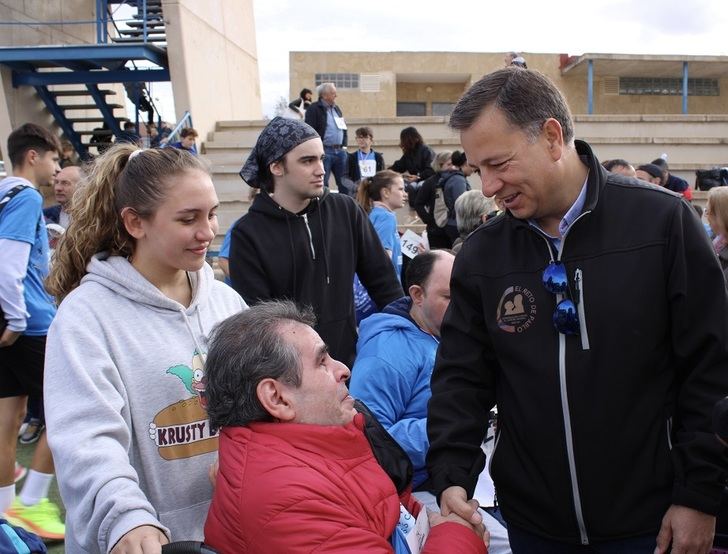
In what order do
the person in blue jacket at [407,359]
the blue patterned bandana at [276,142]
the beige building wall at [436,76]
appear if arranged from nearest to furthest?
1. the person in blue jacket at [407,359]
2. the blue patterned bandana at [276,142]
3. the beige building wall at [436,76]

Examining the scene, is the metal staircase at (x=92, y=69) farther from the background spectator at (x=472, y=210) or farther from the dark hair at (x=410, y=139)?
the background spectator at (x=472, y=210)

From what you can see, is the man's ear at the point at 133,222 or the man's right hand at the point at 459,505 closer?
the man's right hand at the point at 459,505

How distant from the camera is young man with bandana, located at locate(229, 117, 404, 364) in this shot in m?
3.64

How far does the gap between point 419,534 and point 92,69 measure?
47.9 feet

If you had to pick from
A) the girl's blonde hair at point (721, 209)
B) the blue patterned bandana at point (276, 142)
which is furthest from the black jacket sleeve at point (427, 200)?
the blue patterned bandana at point (276, 142)

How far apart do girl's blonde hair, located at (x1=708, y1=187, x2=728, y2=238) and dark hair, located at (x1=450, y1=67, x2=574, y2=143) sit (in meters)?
3.00

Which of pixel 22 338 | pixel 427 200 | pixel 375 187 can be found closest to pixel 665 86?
pixel 427 200

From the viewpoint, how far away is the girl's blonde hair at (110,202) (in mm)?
2084

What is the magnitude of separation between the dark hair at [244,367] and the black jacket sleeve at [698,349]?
1.01 m

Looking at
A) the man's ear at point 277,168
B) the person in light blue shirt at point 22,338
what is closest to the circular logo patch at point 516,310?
the man's ear at point 277,168

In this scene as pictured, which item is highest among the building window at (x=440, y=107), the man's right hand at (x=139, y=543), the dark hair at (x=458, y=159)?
the building window at (x=440, y=107)

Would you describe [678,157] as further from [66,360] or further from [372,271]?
[66,360]

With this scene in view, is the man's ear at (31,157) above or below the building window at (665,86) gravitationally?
below

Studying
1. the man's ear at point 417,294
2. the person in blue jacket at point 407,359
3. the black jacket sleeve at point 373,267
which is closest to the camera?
the person in blue jacket at point 407,359
